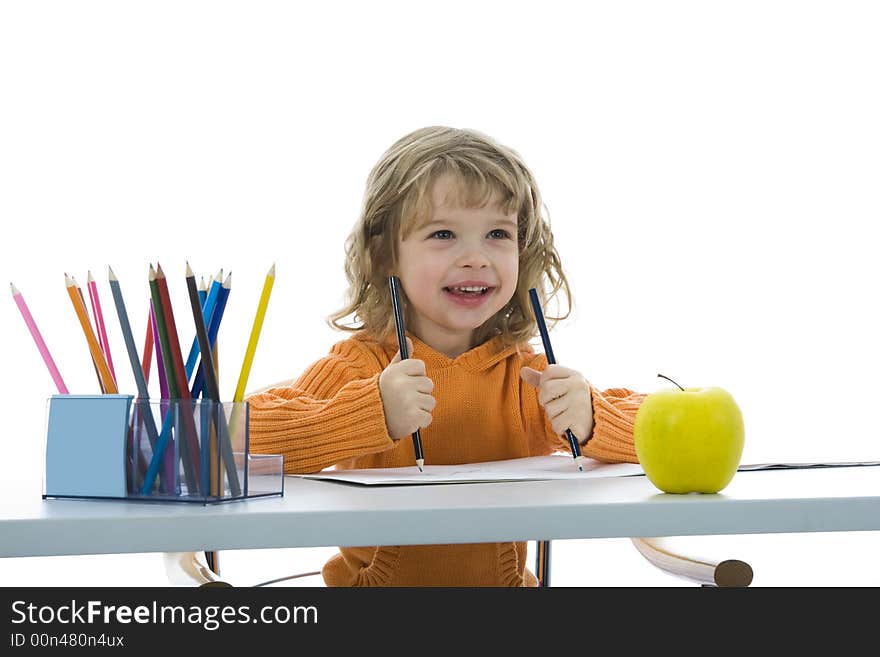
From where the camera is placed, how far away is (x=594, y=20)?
2586 millimetres

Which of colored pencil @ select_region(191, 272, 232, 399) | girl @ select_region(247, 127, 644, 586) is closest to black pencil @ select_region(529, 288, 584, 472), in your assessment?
girl @ select_region(247, 127, 644, 586)

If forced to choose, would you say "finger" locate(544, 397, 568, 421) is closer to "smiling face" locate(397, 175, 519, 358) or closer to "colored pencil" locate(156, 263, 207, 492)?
"smiling face" locate(397, 175, 519, 358)

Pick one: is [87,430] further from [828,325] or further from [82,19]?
[828,325]

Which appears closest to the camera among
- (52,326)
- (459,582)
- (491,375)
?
(459,582)

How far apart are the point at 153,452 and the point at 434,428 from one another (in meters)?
0.70

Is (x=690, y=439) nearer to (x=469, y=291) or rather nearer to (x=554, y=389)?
(x=554, y=389)

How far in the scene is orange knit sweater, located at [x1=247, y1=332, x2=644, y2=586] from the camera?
1157 mm

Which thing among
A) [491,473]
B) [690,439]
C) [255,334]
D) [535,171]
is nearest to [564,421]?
→ [491,473]

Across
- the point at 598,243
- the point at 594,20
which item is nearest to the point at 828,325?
the point at 598,243

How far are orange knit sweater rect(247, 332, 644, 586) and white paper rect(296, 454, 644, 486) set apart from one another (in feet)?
0.14

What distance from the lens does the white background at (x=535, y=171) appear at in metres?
2.40

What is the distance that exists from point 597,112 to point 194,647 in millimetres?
2110

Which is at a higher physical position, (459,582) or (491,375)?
(491,375)

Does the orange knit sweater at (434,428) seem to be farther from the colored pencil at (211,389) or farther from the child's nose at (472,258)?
the colored pencil at (211,389)
